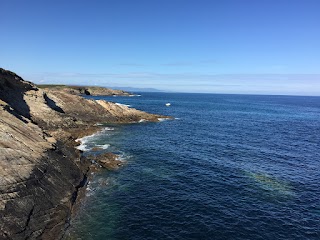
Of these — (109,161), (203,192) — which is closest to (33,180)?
(109,161)

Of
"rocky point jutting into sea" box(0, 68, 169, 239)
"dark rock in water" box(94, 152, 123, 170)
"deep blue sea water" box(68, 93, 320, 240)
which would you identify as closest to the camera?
"rocky point jutting into sea" box(0, 68, 169, 239)

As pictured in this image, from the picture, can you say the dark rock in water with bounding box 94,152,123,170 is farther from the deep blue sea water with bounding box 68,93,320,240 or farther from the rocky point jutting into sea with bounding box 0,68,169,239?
the rocky point jutting into sea with bounding box 0,68,169,239

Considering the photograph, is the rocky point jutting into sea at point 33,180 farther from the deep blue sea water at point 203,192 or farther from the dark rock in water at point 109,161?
the dark rock in water at point 109,161

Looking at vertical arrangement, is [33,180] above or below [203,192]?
above

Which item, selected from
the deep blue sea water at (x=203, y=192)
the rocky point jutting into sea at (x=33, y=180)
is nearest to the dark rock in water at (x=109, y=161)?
the deep blue sea water at (x=203, y=192)

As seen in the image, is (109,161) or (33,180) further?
(109,161)

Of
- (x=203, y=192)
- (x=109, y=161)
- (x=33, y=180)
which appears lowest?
(x=203, y=192)

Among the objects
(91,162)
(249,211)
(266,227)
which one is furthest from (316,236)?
(91,162)

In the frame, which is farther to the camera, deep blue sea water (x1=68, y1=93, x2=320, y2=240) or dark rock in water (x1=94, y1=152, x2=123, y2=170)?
dark rock in water (x1=94, y1=152, x2=123, y2=170)

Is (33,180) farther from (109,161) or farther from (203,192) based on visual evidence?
(203,192)

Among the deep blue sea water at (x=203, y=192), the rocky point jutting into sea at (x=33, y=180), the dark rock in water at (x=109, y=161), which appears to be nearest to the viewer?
the rocky point jutting into sea at (x=33, y=180)

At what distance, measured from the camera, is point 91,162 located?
157ft

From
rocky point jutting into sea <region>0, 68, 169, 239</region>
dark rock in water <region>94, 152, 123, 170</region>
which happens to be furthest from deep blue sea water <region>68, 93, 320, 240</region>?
rocky point jutting into sea <region>0, 68, 169, 239</region>

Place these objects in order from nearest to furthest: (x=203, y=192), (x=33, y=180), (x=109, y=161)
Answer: (x=33, y=180) → (x=203, y=192) → (x=109, y=161)
